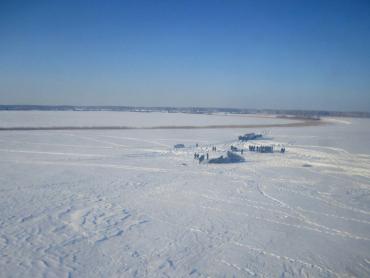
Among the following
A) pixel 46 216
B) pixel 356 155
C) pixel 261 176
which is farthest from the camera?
pixel 356 155

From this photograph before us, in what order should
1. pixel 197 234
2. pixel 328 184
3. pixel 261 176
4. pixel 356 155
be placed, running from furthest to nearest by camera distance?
pixel 356 155 < pixel 261 176 < pixel 328 184 < pixel 197 234

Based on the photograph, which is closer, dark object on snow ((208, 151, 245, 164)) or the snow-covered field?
the snow-covered field

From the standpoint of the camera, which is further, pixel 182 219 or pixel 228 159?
pixel 228 159

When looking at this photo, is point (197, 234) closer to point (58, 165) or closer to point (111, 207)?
point (111, 207)

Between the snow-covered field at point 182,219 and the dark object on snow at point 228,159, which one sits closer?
the snow-covered field at point 182,219

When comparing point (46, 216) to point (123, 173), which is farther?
point (123, 173)

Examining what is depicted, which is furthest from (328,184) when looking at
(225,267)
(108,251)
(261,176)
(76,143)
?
(76,143)

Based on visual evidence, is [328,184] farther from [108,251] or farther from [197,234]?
[108,251]
